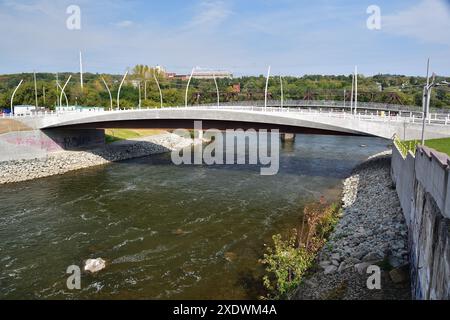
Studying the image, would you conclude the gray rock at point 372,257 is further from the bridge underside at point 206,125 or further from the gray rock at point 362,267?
the bridge underside at point 206,125

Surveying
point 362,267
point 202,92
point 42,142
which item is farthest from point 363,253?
point 202,92

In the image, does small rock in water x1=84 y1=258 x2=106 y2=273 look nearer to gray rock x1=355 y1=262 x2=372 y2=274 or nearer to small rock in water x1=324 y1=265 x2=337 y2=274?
small rock in water x1=324 y1=265 x2=337 y2=274

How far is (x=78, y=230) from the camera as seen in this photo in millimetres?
20078

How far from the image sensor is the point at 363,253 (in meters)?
14.8

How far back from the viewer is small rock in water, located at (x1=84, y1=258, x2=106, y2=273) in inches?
605

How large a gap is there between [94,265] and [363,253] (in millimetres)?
11050

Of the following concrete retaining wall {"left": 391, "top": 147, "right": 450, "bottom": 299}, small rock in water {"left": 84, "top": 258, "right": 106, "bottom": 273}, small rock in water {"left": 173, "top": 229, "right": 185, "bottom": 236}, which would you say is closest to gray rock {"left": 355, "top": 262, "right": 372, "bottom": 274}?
concrete retaining wall {"left": 391, "top": 147, "right": 450, "bottom": 299}

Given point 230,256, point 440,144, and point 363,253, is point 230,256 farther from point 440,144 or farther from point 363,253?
point 440,144

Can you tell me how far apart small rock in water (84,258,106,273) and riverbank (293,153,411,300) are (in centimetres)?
818

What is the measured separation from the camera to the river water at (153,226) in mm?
14273

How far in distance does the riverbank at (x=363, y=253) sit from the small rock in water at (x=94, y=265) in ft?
26.8

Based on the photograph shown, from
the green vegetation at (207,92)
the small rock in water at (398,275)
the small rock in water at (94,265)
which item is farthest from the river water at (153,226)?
the green vegetation at (207,92)

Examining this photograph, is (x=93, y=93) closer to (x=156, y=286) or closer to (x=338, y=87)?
(x=338, y=87)
